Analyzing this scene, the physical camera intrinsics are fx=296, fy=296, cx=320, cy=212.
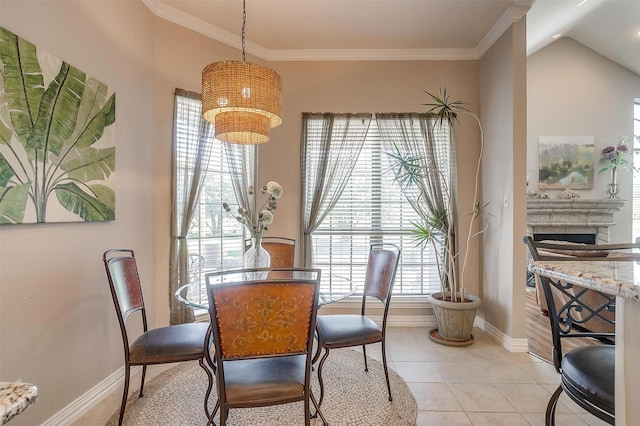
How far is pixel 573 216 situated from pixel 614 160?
1201 millimetres

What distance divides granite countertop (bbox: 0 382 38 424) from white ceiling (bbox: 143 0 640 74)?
304cm

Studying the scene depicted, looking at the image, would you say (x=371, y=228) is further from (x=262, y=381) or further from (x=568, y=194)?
(x=568, y=194)

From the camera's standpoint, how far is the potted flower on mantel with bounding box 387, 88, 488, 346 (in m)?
2.88

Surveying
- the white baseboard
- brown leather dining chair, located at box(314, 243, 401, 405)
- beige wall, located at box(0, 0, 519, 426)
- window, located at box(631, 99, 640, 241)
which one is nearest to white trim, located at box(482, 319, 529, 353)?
the white baseboard

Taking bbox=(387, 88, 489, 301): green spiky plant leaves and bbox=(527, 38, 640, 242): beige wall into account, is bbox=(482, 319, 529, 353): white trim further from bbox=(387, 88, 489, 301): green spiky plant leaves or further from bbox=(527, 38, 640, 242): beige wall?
bbox=(527, 38, 640, 242): beige wall

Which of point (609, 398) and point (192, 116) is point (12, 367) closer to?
point (192, 116)

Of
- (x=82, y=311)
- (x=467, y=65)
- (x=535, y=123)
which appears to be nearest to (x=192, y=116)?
(x=82, y=311)

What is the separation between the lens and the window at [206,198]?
110 inches

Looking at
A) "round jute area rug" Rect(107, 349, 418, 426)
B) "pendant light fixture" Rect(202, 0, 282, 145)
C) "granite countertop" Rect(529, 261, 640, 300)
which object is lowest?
"round jute area rug" Rect(107, 349, 418, 426)

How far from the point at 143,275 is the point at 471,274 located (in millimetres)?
3376

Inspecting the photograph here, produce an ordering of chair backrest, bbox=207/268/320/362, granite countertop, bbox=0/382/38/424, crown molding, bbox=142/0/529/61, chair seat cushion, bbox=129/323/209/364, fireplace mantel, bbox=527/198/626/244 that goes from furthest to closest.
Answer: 1. fireplace mantel, bbox=527/198/626/244
2. crown molding, bbox=142/0/529/61
3. chair seat cushion, bbox=129/323/209/364
4. chair backrest, bbox=207/268/320/362
5. granite countertop, bbox=0/382/38/424

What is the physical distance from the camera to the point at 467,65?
3424 millimetres

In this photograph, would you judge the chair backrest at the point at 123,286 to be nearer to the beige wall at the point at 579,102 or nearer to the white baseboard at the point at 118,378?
the white baseboard at the point at 118,378

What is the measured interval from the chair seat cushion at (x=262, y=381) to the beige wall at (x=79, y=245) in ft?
3.60
